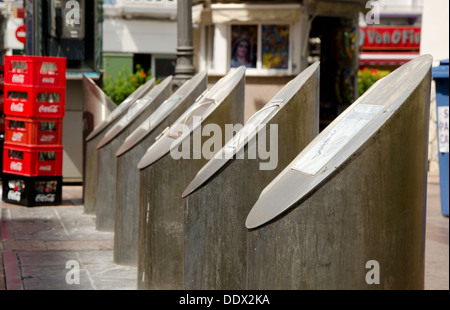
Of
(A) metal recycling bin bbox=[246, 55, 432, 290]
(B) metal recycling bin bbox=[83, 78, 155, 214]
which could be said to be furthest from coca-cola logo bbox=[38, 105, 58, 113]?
(A) metal recycling bin bbox=[246, 55, 432, 290]

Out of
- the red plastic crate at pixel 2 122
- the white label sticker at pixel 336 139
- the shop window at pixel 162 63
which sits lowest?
the shop window at pixel 162 63

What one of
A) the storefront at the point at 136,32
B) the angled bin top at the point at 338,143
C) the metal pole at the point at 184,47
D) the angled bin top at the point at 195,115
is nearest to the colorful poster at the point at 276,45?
the metal pole at the point at 184,47

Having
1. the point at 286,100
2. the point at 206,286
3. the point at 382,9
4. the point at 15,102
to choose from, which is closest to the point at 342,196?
the point at 286,100

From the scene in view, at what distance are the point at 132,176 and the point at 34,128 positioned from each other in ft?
11.0

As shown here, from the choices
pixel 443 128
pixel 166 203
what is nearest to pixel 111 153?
pixel 166 203

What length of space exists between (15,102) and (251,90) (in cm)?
606

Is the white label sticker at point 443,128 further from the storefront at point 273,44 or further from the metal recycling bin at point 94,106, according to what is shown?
the storefront at point 273,44

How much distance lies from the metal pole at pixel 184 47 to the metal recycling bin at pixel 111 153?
151 cm

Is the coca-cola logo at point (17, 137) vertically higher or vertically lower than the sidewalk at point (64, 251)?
higher

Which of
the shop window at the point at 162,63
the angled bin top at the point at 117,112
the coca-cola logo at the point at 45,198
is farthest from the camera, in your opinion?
the shop window at the point at 162,63

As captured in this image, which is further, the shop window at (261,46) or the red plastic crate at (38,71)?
the shop window at (261,46)

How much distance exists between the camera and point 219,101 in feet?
17.9

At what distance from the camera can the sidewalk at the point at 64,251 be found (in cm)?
622

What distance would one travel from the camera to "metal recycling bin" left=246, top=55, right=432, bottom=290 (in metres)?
3.09
